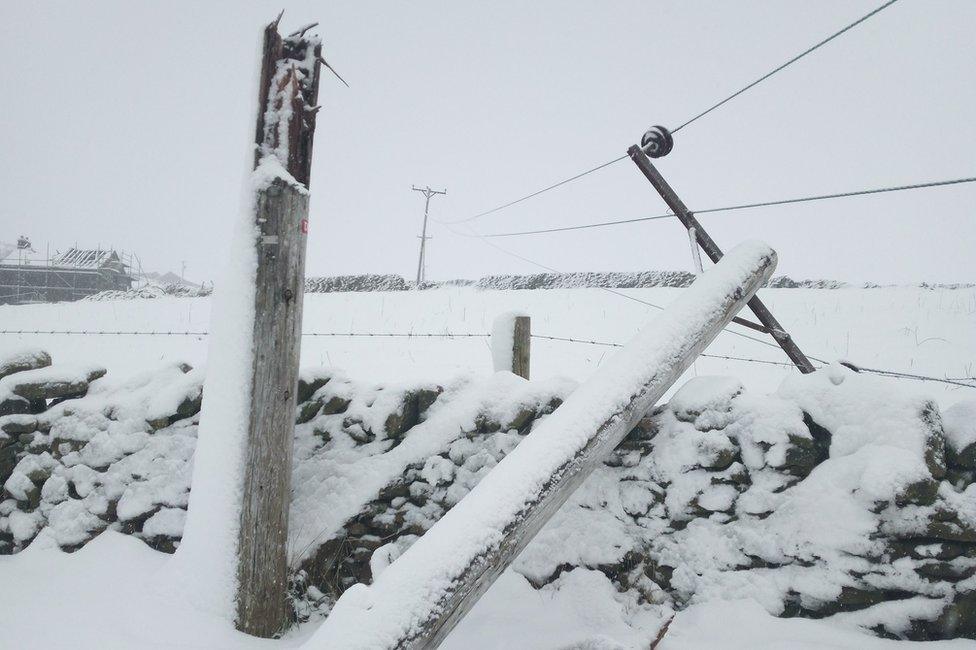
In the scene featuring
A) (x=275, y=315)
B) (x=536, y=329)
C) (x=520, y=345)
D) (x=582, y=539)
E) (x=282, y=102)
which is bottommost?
(x=582, y=539)

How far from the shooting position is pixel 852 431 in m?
2.19

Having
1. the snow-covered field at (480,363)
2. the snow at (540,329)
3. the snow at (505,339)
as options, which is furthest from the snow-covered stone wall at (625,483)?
the snow at (540,329)

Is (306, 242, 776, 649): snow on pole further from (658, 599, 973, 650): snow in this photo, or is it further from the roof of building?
the roof of building

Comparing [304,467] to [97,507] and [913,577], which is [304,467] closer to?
[97,507]

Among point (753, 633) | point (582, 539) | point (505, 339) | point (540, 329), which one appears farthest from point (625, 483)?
point (540, 329)

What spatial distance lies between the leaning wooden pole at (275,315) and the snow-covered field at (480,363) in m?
0.25

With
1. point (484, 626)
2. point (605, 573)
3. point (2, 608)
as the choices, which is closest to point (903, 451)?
point (605, 573)


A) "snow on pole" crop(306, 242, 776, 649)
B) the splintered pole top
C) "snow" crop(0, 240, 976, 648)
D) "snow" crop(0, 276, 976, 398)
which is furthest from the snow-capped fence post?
"snow" crop(0, 276, 976, 398)

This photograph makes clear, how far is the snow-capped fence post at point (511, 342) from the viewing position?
130 inches

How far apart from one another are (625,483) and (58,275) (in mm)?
43841

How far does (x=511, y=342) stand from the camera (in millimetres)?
3305

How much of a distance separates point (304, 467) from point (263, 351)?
0.89 m

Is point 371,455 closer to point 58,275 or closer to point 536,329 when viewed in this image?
point 536,329

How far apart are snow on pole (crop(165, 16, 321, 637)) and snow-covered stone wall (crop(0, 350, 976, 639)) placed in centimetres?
35
